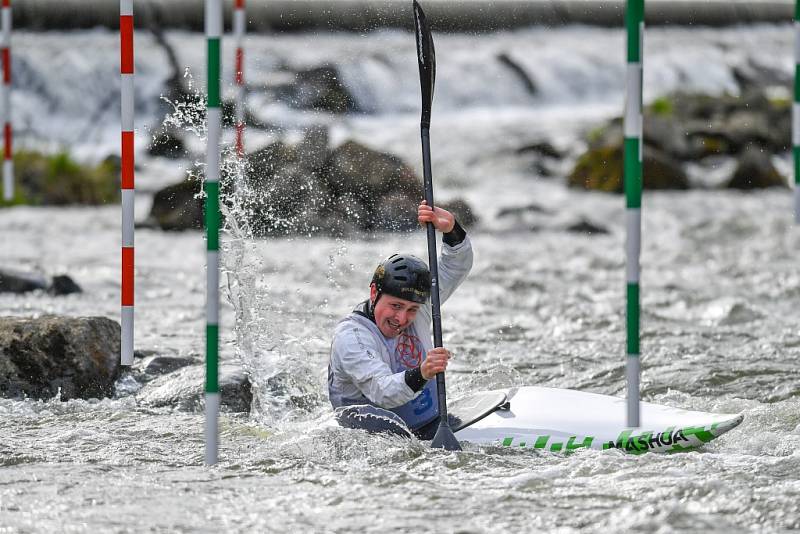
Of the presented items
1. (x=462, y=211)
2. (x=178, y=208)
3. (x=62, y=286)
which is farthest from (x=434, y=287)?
(x=462, y=211)

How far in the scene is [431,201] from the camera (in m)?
4.61

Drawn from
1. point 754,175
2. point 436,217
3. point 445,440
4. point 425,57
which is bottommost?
point 445,440

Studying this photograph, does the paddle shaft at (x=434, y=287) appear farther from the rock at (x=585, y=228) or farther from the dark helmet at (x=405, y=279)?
the rock at (x=585, y=228)

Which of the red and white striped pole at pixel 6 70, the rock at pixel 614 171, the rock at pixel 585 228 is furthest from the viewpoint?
the rock at pixel 614 171

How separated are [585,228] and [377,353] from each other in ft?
26.1

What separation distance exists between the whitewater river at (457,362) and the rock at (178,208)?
23cm

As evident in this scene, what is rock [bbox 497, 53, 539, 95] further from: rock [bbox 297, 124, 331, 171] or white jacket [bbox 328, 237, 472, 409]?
white jacket [bbox 328, 237, 472, 409]

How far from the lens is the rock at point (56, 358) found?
18.3 ft

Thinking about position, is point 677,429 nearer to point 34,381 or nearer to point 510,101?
point 34,381

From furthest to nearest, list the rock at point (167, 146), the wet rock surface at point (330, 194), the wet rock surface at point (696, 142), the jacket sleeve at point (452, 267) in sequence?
1. the rock at point (167, 146)
2. the wet rock surface at point (696, 142)
3. the wet rock surface at point (330, 194)
4. the jacket sleeve at point (452, 267)

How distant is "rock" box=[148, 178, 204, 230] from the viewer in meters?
11.9

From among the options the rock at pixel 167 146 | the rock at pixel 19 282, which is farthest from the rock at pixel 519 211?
the rock at pixel 19 282

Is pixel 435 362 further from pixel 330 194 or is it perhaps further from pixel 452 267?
pixel 330 194

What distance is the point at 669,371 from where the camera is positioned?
6.39m
